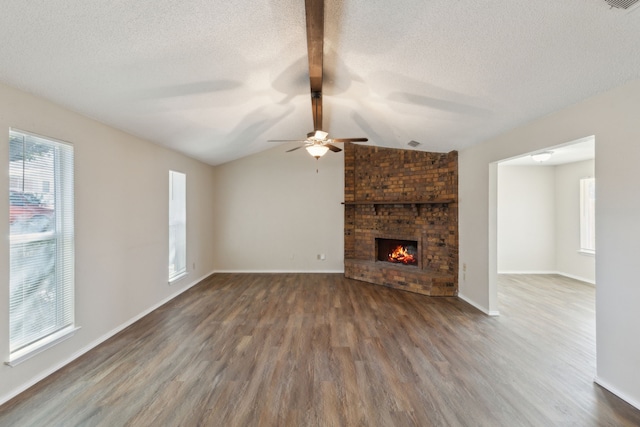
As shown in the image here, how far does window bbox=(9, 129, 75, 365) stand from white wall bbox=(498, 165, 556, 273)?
7.19 metres

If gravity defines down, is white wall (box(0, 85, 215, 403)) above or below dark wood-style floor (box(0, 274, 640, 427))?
above

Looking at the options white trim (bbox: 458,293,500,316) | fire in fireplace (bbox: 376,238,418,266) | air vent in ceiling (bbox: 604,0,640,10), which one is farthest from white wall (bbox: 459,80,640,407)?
fire in fireplace (bbox: 376,238,418,266)

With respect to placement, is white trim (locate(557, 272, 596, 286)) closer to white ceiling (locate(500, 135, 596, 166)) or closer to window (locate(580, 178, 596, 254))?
window (locate(580, 178, 596, 254))

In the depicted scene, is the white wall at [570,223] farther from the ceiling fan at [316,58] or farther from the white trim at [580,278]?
the ceiling fan at [316,58]

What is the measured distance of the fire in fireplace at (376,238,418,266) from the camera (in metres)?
5.38

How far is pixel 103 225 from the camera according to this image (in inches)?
116

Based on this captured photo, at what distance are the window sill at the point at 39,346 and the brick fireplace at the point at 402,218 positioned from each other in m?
4.30

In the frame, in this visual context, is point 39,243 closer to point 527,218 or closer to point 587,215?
point 527,218

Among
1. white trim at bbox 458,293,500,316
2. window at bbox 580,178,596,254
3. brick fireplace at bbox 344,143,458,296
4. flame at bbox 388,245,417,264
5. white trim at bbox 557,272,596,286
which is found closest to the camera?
white trim at bbox 458,293,500,316

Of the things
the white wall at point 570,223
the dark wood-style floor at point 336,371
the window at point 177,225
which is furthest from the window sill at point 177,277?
the white wall at point 570,223

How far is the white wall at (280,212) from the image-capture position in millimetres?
6098

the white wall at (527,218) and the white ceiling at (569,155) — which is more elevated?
the white ceiling at (569,155)

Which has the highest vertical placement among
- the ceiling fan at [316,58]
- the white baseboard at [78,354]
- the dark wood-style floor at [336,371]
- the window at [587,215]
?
the ceiling fan at [316,58]

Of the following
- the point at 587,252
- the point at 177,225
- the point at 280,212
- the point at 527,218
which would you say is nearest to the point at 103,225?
the point at 177,225
